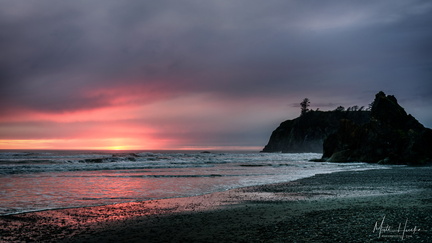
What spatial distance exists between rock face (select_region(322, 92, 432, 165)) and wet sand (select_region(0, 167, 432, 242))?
49.6 m

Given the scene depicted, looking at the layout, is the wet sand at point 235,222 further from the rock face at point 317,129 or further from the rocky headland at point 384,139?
the rock face at point 317,129

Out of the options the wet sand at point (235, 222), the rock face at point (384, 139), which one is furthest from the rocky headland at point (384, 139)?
the wet sand at point (235, 222)

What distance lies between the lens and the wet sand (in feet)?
27.5

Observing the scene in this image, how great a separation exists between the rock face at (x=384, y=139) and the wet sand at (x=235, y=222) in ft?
163

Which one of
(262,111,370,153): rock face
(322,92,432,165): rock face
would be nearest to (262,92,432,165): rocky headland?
(322,92,432,165): rock face

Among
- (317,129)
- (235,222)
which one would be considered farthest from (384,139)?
(317,129)

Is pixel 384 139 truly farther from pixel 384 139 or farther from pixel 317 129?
pixel 317 129

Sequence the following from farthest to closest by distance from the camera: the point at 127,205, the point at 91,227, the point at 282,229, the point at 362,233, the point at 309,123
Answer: the point at 309,123
the point at 127,205
the point at 91,227
the point at 282,229
the point at 362,233

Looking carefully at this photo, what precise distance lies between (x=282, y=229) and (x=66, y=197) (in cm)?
1291

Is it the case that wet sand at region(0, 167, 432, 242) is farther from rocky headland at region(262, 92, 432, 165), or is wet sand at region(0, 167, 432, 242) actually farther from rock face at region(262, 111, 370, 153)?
rock face at region(262, 111, 370, 153)

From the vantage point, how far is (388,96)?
2990 inches

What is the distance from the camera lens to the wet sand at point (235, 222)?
838 cm

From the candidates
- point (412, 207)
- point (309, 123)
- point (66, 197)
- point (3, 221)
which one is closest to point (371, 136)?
point (412, 207)

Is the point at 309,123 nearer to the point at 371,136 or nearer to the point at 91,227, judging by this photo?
the point at 371,136
